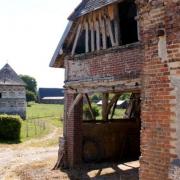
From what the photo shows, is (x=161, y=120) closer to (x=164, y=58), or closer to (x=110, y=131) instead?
(x=164, y=58)

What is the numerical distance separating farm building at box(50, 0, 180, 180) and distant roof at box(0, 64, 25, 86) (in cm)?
2182

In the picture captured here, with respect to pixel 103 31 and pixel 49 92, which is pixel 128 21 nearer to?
pixel 103 31

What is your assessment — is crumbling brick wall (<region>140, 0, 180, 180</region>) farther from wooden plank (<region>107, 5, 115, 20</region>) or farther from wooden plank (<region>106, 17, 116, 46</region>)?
wooden plank (<region>107, 5, 115, 20</region>)

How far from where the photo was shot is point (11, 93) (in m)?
37.4

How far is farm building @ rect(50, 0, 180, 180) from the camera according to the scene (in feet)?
19.7

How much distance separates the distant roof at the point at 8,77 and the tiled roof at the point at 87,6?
25230mm

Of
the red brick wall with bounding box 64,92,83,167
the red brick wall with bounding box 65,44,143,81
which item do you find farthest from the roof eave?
the red brick wall with bounding box 64,92,83,167

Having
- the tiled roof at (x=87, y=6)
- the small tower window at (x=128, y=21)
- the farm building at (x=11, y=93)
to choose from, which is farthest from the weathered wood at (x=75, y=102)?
the farm building at (x=11, y=93)

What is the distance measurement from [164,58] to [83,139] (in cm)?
894

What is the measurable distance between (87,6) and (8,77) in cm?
2643

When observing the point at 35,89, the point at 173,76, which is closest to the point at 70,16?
the point at 173,76

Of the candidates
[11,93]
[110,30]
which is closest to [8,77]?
[11,93]

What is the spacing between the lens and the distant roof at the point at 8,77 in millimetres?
36969

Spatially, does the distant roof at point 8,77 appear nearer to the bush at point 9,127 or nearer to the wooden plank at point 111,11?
the bush at point 9,127
